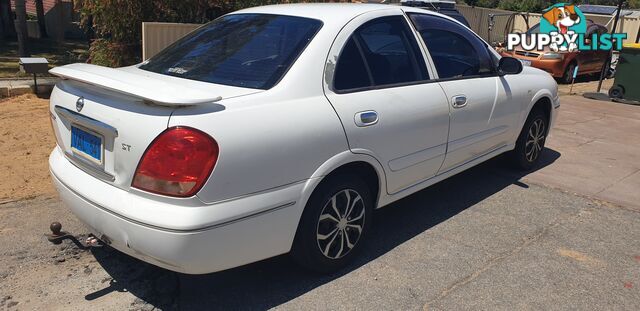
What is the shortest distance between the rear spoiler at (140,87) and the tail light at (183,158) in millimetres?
148

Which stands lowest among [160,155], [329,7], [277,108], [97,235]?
[97,235]

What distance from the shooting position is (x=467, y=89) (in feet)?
13.9

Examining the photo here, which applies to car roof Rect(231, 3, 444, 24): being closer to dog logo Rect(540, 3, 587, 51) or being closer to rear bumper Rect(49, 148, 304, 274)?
rear bumper Rect(49, 148, 304, 274)

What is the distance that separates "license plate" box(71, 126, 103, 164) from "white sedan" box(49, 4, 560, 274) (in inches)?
0.5

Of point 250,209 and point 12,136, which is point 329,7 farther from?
point 12,136

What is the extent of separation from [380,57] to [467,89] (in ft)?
3.14

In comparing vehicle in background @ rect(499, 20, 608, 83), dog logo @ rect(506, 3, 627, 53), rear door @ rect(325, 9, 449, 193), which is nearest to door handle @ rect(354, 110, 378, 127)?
rear door @ rect(325, 9, 449, 193)

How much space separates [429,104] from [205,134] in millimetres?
1835

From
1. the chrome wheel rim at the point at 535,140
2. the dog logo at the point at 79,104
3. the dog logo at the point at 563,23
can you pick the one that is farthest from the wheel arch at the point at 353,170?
the dog logo at the point at 563,23

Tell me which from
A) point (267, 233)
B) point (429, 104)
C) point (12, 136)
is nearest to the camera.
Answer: point (267, 233)

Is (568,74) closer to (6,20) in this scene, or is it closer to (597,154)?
(597,154)

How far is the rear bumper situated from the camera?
2600mm

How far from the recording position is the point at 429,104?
381 centimetres

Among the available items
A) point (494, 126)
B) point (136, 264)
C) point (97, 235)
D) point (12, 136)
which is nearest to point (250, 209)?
point (97, 235)
